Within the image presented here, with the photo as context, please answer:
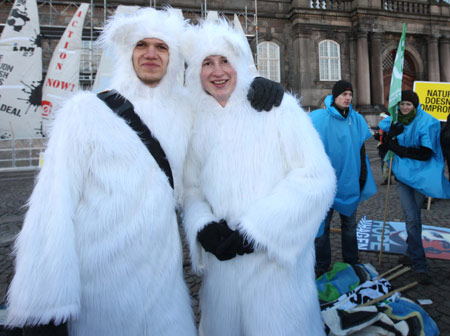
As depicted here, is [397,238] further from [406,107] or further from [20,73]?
[20,73]

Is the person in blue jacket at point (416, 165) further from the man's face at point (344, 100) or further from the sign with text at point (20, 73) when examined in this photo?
the sign with text at point (20, 73)

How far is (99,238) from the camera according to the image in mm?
1250

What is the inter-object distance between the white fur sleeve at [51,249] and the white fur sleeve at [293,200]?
0.73 meters

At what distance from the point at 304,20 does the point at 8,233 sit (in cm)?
1802

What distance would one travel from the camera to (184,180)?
179 centimetres

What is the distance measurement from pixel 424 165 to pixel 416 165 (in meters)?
0.07

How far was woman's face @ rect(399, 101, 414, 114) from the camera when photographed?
309cm

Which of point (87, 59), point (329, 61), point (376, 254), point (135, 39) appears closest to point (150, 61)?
point (135, 39)

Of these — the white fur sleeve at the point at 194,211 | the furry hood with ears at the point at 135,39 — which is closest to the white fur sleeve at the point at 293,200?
the white fur sleeve at the point at 194,211

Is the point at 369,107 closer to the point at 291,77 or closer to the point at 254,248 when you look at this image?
the point at 291,77

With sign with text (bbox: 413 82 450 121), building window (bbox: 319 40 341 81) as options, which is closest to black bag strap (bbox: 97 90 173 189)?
sign with text (bbox: 413 82 450 121)

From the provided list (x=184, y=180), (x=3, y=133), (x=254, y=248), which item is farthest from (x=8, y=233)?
(x=3, y=133)

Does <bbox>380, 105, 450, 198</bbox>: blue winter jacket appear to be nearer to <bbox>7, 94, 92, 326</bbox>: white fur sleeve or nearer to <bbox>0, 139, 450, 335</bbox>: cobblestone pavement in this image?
<bbox>0, 139, 450, 335</bbox>: cobblestone pavement

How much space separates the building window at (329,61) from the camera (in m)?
18.7
